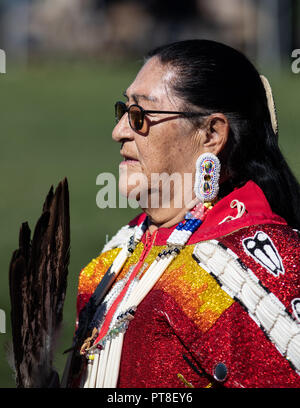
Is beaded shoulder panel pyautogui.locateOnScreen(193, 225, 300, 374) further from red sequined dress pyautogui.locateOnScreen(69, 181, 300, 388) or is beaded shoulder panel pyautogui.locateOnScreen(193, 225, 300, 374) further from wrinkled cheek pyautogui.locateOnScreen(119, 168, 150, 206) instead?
wrinkled cheek pyautogui.locateOnScreen(119, 168, 150, 206)

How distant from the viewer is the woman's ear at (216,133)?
2.69m

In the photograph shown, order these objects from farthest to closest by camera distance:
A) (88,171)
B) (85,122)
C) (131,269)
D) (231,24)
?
(231,24) < (85,122) < (88,171) < (131,269)

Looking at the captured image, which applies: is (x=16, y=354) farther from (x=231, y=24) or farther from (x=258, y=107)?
(x=231, y=24)

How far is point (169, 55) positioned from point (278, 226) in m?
0.70

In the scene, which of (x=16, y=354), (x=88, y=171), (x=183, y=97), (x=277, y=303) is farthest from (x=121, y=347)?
(x=88, y=171)

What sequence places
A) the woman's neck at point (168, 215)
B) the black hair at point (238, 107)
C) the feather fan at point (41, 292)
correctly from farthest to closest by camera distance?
the woman's neck at point (168, 215) → the black hair at point (238, 107) → the feather fan at point (41, 292)

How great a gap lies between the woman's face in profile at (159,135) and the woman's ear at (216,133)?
0.04m

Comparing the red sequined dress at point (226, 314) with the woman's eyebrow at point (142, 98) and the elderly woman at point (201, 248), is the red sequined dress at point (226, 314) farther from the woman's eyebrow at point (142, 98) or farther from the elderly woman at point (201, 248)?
the woman's eyebrow at point (142, 98)

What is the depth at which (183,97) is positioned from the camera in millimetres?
2697

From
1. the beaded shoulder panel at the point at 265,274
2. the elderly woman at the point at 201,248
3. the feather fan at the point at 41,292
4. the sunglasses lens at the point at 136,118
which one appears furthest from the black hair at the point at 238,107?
the feather fan at the point at 41,292

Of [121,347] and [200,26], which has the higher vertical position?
[200,26]

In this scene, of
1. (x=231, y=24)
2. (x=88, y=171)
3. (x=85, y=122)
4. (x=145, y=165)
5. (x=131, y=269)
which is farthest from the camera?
(x=231, y=24)

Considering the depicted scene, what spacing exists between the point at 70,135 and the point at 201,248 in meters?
12.3

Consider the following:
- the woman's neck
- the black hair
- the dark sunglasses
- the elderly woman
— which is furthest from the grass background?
the dark sunglasses
